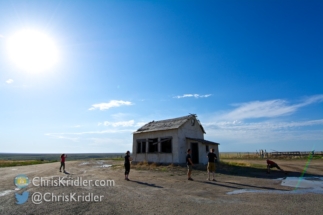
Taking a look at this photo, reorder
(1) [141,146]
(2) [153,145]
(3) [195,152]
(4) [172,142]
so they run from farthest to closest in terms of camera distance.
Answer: (1) [141,146] → (2) [153,145] → (3) [195,152] → (4) [172,142]

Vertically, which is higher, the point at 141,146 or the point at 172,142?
the point at 172,142

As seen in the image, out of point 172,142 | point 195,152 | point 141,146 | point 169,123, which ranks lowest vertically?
point 195,152

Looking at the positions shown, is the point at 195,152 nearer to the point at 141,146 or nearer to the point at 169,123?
the point at 169,123

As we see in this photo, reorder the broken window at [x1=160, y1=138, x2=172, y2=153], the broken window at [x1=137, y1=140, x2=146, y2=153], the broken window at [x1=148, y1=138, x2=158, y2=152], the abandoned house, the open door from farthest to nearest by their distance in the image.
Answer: the broken window at [x1=137, y1=140, x2=146, y2=153] < the broken window at [x1=148, y1=138, x2=158, y2=152] < the broken window at [x1=160, y1=138, x2=172, y2=153] < the open door < the abandoned house

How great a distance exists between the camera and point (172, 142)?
2095 centimetres

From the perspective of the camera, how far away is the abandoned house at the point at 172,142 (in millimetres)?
20734

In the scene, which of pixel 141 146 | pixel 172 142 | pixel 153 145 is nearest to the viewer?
pixel 172 142

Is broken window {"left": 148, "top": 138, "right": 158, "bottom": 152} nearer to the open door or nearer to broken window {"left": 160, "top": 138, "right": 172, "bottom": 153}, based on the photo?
broken window {"left": 160, "top": 138, "right": 172, "bottom": 153}

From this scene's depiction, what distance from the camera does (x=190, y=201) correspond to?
661 cm

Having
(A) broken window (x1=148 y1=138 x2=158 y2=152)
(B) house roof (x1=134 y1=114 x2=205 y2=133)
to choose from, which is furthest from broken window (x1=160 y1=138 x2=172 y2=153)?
(B) house roof (x1=134 y1=114 x2=205 y2=133)

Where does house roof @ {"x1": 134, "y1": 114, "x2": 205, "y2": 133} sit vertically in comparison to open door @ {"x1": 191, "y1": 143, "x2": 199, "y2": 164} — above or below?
above

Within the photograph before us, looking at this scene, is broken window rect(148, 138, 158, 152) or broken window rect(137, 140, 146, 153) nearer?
broken window rect(148, 138, 158, 152)

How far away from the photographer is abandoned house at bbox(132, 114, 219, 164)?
20.7 meters

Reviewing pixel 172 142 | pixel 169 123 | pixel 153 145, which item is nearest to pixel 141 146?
pixel 153 145
